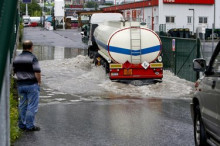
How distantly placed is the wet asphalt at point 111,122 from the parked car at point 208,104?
100 cm

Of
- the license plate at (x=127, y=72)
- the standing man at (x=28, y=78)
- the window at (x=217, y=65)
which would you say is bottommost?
the license plate at (x=127, y=72)

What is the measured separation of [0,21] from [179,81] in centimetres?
1872

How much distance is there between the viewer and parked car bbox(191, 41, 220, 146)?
773 centimetres

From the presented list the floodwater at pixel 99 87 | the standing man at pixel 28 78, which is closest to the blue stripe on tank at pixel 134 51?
the floodwater at pixel 99 87

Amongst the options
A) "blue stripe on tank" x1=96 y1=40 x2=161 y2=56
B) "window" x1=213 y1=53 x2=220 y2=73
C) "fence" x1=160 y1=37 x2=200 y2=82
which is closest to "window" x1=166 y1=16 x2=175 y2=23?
"fence" x1=160 y1=37 x2=200 y2=82

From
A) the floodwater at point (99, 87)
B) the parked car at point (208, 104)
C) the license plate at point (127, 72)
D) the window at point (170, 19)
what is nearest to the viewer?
the parked car at point (208, 104)

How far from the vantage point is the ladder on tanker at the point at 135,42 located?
763 inches

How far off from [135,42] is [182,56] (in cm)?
382

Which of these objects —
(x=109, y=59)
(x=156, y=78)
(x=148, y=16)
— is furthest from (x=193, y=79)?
(x=148, y=16)

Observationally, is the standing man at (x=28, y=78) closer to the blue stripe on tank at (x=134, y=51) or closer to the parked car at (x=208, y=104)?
the parked car at (x=208, y=104)

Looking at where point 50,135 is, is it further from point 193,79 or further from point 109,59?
point 193,79

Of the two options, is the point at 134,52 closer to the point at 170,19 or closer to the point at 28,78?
the point at 28,78

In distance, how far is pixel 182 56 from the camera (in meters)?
22.5

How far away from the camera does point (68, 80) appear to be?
866 inches
